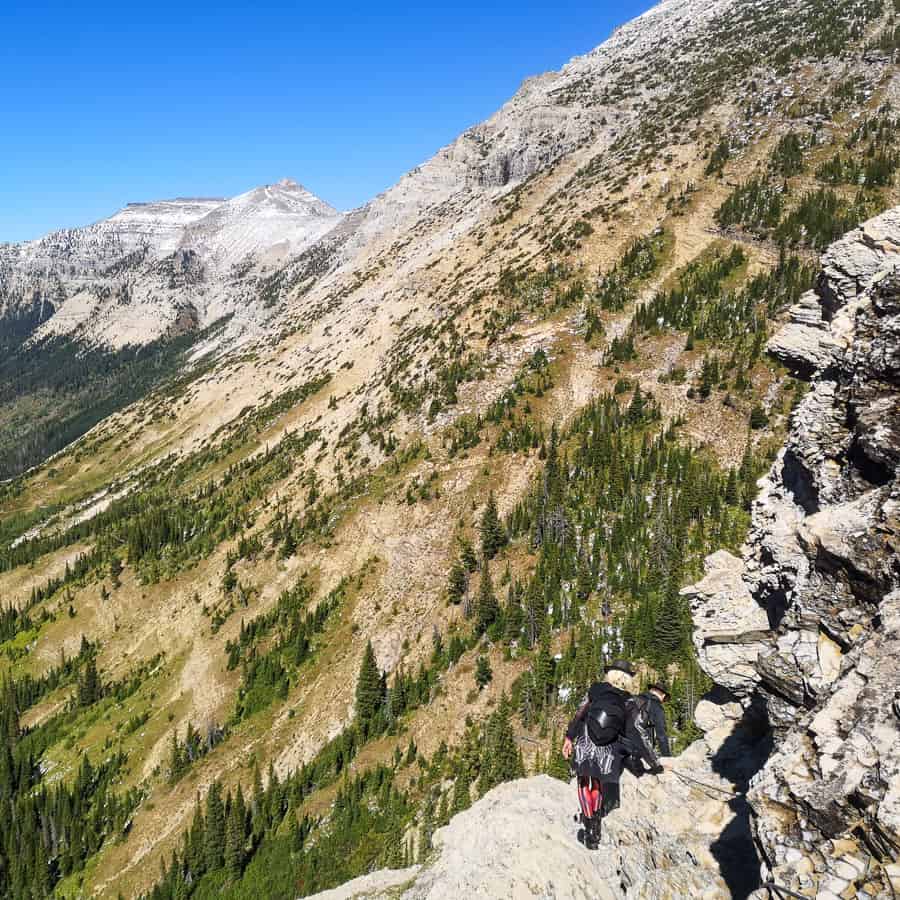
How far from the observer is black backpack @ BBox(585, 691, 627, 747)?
13.1m

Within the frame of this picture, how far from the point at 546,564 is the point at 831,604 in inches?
1866

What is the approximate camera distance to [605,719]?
516 inches

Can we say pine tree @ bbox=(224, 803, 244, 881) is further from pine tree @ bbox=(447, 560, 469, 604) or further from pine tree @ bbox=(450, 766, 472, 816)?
pine tree @ bbox=(447, 560, 469, 604)

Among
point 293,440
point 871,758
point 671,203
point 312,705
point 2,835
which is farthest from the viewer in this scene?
point 293,440

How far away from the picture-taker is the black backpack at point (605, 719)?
1312 centimetres

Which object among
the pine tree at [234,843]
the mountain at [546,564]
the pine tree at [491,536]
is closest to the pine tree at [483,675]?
the mountain at [546,564]

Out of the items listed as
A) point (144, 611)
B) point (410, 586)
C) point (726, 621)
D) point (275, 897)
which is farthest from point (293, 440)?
point (726, 621)

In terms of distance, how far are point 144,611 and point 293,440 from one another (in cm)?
3902

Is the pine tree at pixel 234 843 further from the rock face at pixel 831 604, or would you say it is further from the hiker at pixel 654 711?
the hiker at pixel 654 711

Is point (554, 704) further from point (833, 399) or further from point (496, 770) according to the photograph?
point (833, 399)

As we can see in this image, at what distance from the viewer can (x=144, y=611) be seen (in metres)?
87.5

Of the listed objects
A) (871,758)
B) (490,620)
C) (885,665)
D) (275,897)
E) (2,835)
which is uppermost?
(885,665)

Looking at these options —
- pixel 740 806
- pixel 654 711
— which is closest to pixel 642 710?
pixel 654 711

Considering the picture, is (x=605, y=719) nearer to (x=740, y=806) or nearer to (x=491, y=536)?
(x=740, y=806)
